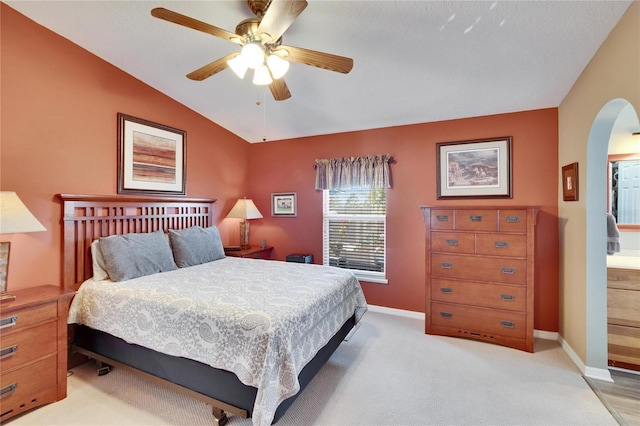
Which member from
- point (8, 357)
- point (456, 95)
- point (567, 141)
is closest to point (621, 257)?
point (567, 141)

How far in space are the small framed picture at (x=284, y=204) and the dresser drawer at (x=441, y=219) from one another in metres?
2.09

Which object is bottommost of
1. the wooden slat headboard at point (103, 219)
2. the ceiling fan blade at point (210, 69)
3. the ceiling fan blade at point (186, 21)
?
the wooden slat headboard at point (103, 219)

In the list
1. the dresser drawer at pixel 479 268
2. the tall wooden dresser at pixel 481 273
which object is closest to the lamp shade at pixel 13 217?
the tall wooden dresser at pixel 481 273

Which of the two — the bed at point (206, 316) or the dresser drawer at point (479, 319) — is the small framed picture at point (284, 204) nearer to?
the bed at point (206, 316)

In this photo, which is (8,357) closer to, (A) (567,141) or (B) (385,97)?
(B) (385,97)

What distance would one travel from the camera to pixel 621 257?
9.23 feet

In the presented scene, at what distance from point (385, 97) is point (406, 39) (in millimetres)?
892

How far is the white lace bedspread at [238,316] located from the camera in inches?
64.0

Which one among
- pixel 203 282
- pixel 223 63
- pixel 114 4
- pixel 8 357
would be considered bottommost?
pixel 8 357

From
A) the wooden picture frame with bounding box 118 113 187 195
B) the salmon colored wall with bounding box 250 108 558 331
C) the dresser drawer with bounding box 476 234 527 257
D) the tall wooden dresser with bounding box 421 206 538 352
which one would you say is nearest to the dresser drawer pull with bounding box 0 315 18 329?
the wooden picture frame with bounding box 118 113 187 195

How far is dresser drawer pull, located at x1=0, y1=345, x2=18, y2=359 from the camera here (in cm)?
183

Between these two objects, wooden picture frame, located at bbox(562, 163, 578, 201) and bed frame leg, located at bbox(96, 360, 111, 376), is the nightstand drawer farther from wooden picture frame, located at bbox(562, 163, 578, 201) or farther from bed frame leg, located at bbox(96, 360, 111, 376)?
wooden picture frame, located at bbox(562, 163, 578, 201)

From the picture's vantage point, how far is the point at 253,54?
1.68 m

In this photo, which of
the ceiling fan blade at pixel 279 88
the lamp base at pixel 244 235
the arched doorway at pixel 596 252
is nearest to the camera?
the ceiling fan blade at pixel 279 88
